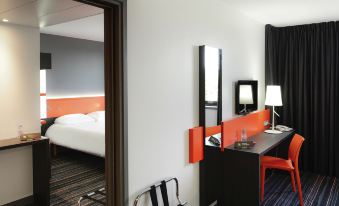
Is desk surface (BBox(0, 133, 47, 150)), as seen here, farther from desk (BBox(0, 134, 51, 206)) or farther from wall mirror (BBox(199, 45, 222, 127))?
wall mirror (BBox(199, 45, 222, 127))

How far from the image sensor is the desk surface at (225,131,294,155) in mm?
2516

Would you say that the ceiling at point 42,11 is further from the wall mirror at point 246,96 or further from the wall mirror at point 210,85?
the wall mirror at point 246,96

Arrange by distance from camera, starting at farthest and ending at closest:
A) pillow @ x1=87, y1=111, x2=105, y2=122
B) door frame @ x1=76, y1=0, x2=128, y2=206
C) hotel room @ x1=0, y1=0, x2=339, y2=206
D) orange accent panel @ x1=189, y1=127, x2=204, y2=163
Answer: pillow @ x1=87, y1=111, x2=105, y2=122
orange accent panel @ x1=189, y1=127, x2=204, y2=163
hotel room @ x1=0, y1=0, x2=339, y2=206
door frame @ x1=76, y1=0, x2=128, y2=206

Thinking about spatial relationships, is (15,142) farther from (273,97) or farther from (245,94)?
(273,97)

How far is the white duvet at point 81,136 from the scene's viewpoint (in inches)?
152

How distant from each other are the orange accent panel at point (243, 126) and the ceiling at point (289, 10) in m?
1.19

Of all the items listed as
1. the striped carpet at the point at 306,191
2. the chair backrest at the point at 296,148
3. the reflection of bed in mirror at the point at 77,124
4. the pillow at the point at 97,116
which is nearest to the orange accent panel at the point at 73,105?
the reflection of bed in mirror at the point at 77,124

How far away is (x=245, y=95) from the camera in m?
Result: 3.19

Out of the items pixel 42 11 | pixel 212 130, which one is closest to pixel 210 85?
pixel 212 130

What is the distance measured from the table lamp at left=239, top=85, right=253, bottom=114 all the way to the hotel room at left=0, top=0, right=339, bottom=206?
0.03m

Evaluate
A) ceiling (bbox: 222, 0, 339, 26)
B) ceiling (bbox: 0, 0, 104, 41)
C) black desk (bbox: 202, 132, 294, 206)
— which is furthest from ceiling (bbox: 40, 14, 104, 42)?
black desk (bbox: 202, 132, 294, 206)

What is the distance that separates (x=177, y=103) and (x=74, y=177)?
7.52 feet

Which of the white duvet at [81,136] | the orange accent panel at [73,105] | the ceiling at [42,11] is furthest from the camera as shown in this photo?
the orange accent panel at [73,105]

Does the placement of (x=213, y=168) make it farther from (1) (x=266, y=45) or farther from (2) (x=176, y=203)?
(1) (x=266, y=45)
